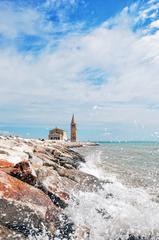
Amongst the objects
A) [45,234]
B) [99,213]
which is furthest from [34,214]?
[99,213]

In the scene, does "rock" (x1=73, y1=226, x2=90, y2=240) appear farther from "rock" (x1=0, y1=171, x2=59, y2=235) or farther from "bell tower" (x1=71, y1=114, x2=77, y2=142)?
"bell tower" (x1=71, y1=114, x2=77, y2=142)

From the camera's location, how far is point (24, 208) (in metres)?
8.72

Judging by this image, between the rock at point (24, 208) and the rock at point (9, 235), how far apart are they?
0.15 m

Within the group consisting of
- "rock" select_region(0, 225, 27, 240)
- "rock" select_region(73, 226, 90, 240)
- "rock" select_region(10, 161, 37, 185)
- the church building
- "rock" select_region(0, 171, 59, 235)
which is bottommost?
"rock" select_region(73, 226, 90, 240)

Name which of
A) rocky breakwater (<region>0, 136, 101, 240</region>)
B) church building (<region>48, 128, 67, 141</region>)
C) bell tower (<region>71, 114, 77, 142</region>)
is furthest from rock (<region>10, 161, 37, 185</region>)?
bell tower (<region>71, 114, 77, 142</region>)

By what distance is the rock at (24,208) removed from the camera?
27.5 feet

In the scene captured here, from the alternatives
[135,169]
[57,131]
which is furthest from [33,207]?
[57,131]

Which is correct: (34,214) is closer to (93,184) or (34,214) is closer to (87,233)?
(87,233)

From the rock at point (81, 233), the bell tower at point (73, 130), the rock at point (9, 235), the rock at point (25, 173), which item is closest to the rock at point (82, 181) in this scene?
the rock at point (25, 173)

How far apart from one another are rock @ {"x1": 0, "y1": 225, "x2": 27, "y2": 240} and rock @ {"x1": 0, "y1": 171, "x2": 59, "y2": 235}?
0.15 metres

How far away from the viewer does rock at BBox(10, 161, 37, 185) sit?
1057 centimetres

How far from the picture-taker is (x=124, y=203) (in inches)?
485

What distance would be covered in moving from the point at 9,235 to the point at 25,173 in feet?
9.70

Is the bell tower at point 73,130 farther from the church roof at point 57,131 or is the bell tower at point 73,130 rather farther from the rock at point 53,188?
the rock at point 53,188
